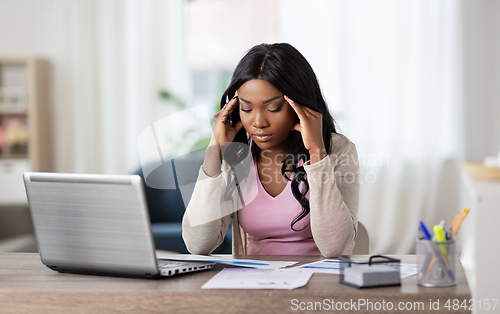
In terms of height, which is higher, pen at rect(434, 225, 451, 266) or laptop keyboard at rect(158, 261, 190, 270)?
pen at rect(434, 225, 451, 266)

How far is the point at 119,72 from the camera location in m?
3.71

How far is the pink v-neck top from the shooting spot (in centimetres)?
129

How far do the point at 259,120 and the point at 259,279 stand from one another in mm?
433

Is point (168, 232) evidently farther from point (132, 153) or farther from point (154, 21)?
point (154, 21)

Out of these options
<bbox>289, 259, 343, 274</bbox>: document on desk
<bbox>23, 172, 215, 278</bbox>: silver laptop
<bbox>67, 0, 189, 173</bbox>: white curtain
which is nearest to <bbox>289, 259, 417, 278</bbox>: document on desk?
<bbox>289, 259, 343, 274</bbox>: document on desk

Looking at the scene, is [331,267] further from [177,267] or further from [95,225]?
[95,225]

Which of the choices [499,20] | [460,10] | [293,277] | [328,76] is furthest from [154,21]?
[293,277]

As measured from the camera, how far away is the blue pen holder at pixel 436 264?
81 cm

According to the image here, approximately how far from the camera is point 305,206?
126 centimetres

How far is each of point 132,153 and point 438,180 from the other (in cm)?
224

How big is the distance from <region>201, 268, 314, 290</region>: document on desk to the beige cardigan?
22cm

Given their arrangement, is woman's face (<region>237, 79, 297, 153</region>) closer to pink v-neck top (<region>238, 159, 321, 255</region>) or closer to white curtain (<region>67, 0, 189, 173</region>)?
pink v-neck top (<region>238, 159, 321, 255</region>)

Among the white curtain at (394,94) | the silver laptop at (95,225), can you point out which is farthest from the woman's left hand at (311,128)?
the white curtain at (394,94)

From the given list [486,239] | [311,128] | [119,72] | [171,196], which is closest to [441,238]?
[486,239]
